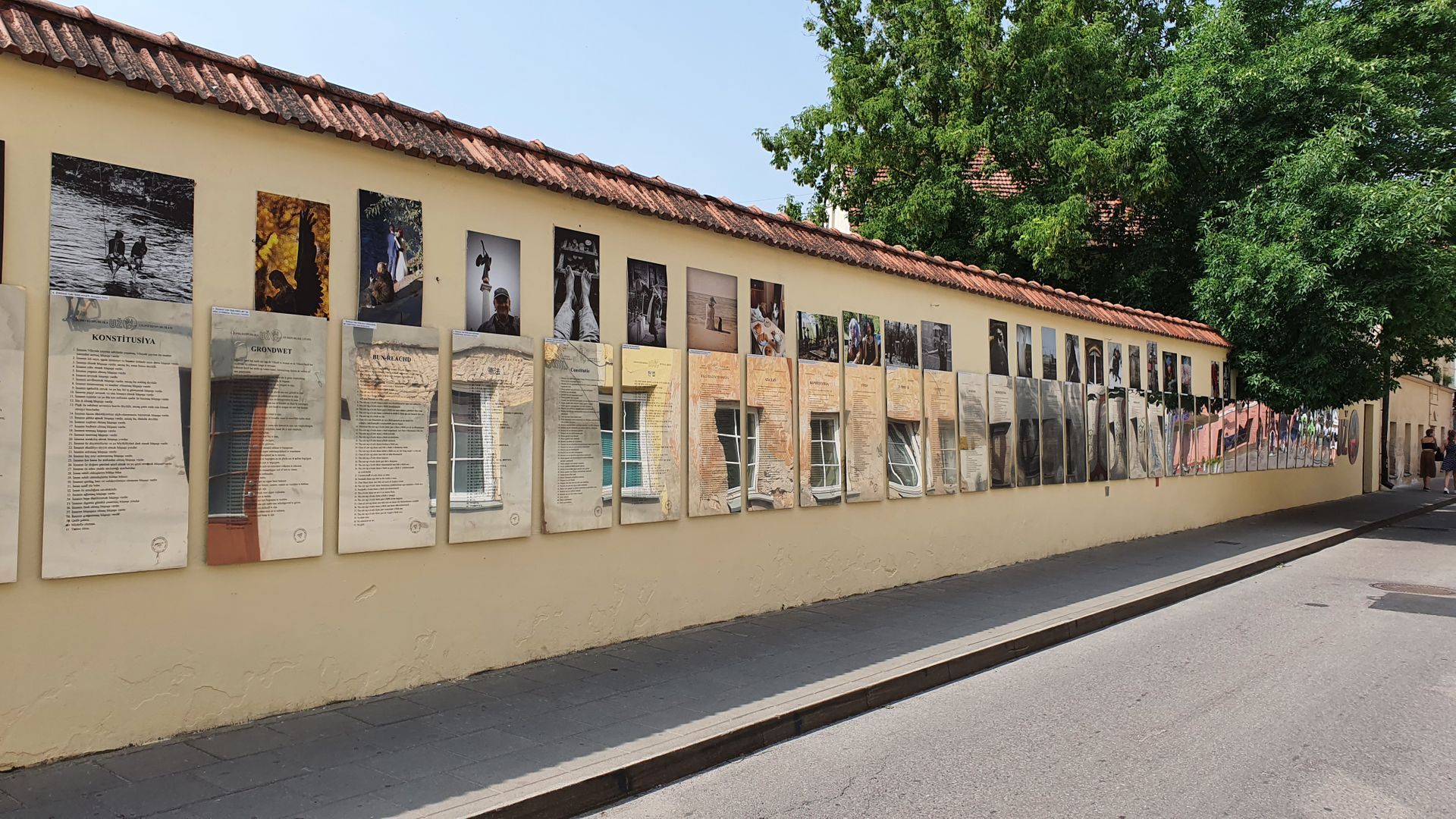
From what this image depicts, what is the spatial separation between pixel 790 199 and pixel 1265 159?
32.2ft

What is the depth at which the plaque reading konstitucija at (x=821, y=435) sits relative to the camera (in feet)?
29.5

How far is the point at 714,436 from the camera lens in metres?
8.09

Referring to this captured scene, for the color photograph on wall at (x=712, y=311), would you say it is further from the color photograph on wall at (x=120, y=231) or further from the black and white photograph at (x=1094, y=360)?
the black and white photograph at (x=1094, y=360)

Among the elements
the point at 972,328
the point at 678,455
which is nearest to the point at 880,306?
the point at 972,328

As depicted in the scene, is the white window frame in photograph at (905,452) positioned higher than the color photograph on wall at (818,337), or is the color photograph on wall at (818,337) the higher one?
the color photograph on wall at (818,337)

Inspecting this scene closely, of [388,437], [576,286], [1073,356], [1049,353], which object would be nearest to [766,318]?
[576,286]

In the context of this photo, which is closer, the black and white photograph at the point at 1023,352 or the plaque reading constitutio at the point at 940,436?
the plaque reading constitutio at the point at 940,436

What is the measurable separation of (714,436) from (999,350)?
535 centimetres

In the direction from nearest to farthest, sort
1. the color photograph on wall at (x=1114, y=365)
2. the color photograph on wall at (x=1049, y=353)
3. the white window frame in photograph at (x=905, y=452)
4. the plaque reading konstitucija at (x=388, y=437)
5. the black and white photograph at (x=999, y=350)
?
the plaque reading konstitucija at (x=388, y=437) → the white window frame in photograph at (x=905, y=452) → the black and white photograph at (x=999, y=350) → the color photograph on wall at (x=1049, y=353) → the color photograph on wall at (x=1114, y=365)

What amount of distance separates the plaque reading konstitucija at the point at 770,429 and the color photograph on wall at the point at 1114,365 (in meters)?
7.65

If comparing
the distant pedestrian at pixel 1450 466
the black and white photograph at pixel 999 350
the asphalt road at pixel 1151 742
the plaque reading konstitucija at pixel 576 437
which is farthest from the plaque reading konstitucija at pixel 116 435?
the distant pedestrian at pixel 1450 466

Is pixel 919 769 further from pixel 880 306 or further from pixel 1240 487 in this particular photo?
pixel 1240 487

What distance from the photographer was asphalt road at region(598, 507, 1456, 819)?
4.62 meters

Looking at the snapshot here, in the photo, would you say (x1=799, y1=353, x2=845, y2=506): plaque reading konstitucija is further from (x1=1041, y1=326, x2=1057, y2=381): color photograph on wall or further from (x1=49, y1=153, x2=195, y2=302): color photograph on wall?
(x1=49, y1=153, x2=195, y2=302): color photograph on wall
